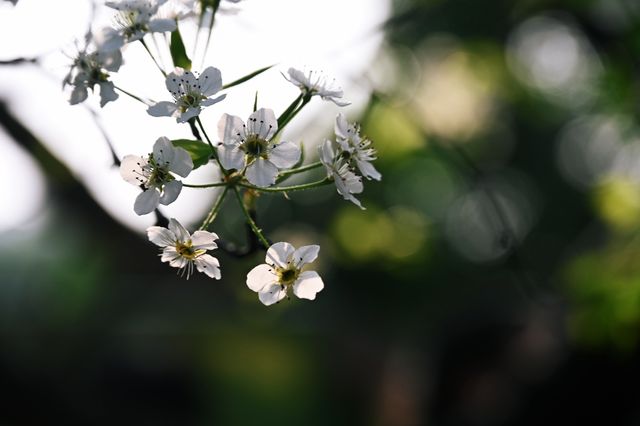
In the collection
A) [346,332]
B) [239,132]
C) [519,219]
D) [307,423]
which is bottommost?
[239,132]

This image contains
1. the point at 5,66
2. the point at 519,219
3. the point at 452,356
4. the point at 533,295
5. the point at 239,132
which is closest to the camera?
the point at 239,132

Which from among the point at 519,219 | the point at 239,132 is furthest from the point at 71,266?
the point at 519,219

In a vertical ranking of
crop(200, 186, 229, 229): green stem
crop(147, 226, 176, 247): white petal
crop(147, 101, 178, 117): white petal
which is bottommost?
crop(147, 226, 176, 247): white petal

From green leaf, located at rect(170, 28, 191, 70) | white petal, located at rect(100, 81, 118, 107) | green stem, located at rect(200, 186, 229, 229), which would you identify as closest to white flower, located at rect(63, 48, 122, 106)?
white petal, located at rect(100, 81, 118, 107)

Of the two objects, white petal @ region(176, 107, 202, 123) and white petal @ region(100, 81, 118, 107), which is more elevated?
white petal @ region(100, 81, 118, 107)

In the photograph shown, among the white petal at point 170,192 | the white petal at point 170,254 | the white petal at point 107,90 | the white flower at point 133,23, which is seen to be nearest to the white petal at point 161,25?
the white flower at point 133,23

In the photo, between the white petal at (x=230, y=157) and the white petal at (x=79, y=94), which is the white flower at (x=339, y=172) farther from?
the white petal at (x=79, y=94)

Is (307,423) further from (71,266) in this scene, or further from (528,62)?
(528,62)

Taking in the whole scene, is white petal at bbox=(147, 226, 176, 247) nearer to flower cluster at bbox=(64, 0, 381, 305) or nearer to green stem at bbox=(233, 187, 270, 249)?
flower cluster at bbox=(64, 0, 381, 305)
